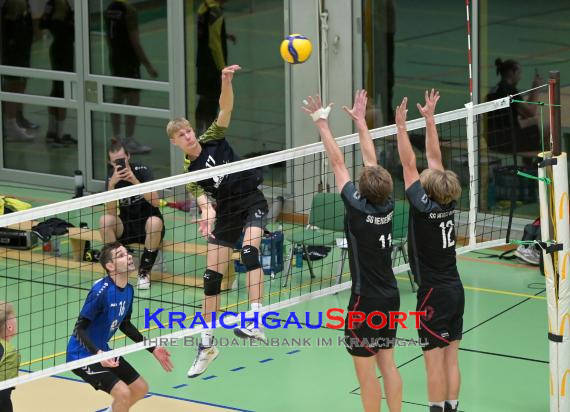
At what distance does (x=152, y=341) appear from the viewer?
31.0 ft

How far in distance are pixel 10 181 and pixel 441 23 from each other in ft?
24.5

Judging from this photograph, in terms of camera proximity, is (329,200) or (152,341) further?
(329,200)

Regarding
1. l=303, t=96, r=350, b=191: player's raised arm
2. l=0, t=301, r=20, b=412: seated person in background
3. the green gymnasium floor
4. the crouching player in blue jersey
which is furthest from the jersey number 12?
l=0, t=301, r=20, b=412: seated person in background

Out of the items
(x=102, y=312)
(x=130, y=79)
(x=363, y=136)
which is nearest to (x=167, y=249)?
(x=130, y=79)

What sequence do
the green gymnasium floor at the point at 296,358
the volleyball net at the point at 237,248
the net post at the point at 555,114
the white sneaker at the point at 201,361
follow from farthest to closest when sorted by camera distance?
the volleyball net at the point at 237,248 → the green gymnasium floor at the point at 296,358 → the white sneaker at the point at 201,361 → the net post at the point at 555,114

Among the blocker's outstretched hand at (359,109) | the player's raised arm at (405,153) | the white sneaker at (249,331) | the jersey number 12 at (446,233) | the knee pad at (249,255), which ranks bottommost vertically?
the white sneaker at (249,331)

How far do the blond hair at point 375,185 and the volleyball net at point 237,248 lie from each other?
2.81m

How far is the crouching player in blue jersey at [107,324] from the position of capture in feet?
29.8

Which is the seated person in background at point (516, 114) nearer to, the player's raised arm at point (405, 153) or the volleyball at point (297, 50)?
the volleyball at point (297, 50)

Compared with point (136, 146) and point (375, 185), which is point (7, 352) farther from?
point (136, 146)

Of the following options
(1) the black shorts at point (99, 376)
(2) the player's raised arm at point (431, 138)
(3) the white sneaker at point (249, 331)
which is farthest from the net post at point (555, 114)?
(1) the black shorts at point (99, 376)

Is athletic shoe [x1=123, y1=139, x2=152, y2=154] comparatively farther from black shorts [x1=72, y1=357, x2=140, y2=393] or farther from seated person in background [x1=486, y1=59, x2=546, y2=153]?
black shorts [x1=72, y1=357, x2=140, y2=393]

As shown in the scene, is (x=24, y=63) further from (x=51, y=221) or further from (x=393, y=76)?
(x=393, y=76)

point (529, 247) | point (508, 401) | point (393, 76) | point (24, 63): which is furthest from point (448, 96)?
point (24, 63)
